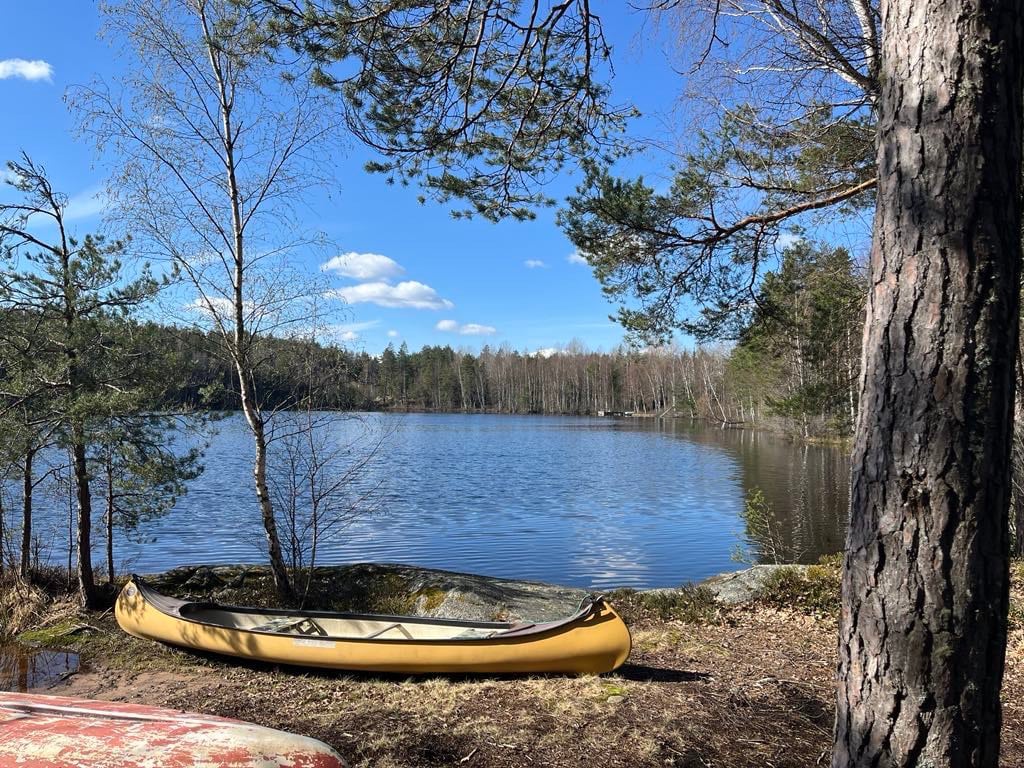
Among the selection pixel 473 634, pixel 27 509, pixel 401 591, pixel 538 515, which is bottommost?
pixel 538 515

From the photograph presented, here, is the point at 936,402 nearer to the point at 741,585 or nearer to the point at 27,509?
the point at 741,585

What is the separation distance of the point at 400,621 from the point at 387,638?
0.45 meters

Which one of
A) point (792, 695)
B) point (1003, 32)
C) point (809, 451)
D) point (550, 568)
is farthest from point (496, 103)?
point (809, 451)

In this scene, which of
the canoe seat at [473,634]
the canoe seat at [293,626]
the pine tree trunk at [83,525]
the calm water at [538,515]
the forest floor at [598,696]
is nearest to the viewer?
the forest floor at [598,696]

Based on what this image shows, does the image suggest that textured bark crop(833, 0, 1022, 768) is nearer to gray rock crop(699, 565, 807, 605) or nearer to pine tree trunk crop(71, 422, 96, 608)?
gray rock crop(699, 565, 807, 605)

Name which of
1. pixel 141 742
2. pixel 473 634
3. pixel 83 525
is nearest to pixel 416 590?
pixel 473 634

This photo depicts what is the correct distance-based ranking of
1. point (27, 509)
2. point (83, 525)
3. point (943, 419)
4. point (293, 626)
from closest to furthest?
point (943, 419)
point (293, 626)
point (83, 525)
point (27, 509)

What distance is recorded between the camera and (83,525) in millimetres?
7434

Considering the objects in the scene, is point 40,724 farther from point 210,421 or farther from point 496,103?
point 210,421

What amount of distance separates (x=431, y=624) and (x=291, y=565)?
10.6ft

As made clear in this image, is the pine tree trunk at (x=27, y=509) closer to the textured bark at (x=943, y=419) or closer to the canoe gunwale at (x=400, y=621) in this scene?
the canoe gunwale at (x=400, y=621)

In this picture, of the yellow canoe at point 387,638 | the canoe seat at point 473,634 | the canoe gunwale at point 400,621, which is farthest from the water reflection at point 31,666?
the canoe seat at point 473,634

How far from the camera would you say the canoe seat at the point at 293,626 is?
6.01 m

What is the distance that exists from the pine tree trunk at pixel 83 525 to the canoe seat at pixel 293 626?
107 inches
